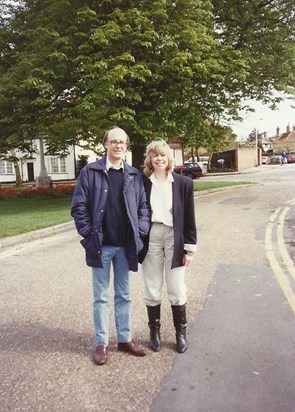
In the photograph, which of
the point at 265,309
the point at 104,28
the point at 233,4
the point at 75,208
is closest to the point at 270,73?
the point at 233,4

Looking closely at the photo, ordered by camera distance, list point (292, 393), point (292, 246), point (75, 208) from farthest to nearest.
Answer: point (292, 246) < point (75, 208) < point (292, 393)

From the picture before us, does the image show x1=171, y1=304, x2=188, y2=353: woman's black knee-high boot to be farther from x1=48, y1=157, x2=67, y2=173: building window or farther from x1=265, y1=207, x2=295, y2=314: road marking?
x1=48, y1=157, x2=67, y2=173: building window

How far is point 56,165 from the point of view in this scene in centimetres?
4275

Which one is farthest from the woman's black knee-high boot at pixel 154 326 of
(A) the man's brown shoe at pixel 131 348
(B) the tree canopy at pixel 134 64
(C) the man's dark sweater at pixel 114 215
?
(B) the tree canopy at pixel 134 64

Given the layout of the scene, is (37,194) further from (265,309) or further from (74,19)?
(265,309)

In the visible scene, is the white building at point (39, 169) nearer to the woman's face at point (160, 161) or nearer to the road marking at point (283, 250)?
the road marking at point (283, 250)

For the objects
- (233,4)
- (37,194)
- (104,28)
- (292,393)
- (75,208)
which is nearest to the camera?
(292,393)

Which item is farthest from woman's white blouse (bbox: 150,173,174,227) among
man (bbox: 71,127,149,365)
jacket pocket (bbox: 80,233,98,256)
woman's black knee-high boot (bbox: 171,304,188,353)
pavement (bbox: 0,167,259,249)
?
pavement (bbox: 0,167,259,249)

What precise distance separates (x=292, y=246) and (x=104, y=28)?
9.72 meters

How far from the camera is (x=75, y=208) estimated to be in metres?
3.29

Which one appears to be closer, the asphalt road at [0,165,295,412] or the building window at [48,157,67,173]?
the asphalt road at [0,165,295,412]

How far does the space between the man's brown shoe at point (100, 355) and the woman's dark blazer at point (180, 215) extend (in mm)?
863

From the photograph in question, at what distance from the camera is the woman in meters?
3.54

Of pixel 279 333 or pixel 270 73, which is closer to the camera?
pixel 279 333
